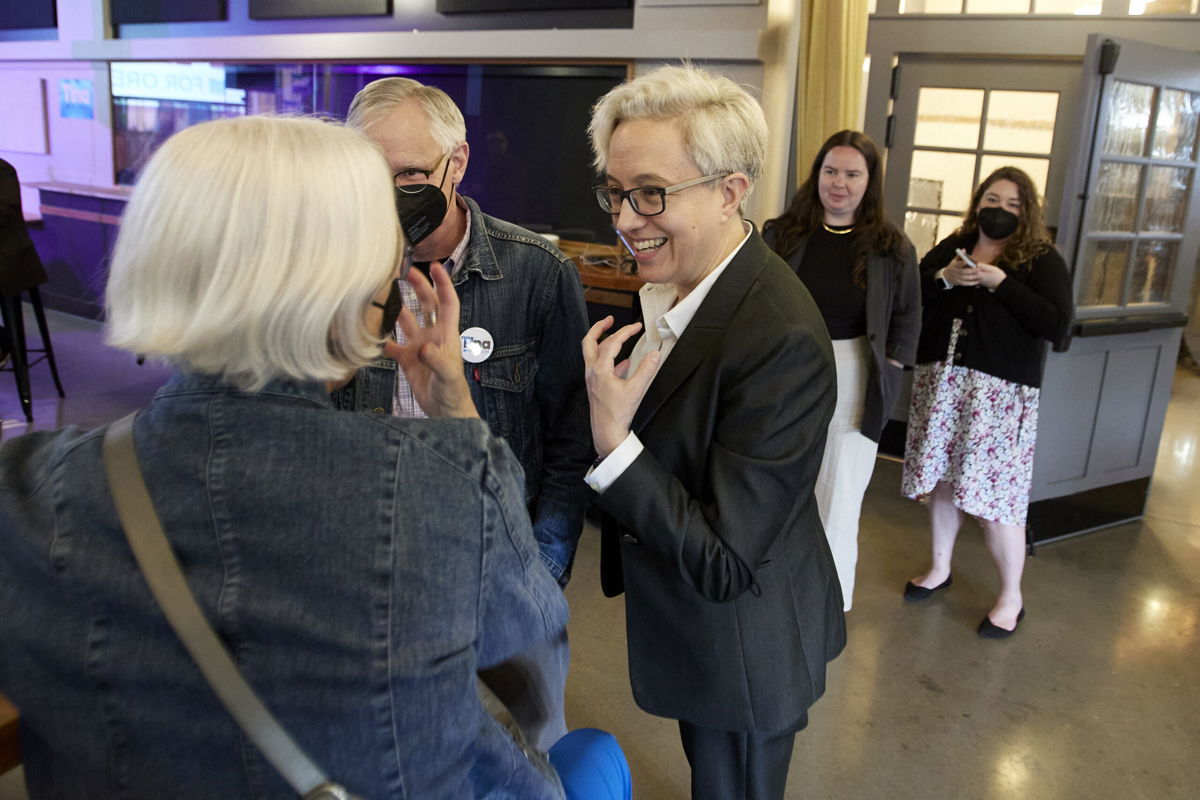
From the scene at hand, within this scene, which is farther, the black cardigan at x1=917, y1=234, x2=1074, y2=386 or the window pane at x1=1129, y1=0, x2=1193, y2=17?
the window pane at x1=1129, y1=0, x2=1193, y2=17

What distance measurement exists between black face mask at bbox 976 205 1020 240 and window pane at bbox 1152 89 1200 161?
1162 mm

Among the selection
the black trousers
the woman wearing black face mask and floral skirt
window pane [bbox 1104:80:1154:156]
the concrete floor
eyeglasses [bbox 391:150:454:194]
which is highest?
window pane [bbox 1104:80:1154:156]

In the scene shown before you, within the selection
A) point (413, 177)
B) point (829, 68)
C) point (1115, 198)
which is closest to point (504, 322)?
point (413, 177)

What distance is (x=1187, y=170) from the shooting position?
3828 millimetres

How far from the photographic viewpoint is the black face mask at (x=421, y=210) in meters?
1.31

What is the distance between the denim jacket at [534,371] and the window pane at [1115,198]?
2.79 m

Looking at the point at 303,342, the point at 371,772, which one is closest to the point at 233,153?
the point at 303,342

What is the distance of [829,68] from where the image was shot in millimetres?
3867

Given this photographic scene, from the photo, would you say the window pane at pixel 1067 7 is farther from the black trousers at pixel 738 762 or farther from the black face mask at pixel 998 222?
the black trousers at pixel 738 762

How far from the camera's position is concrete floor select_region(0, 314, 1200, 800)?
2.37 metres

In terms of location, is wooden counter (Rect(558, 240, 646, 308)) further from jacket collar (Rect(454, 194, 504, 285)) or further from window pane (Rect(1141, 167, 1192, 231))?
window pane (Rect(1141, 167, 1192, 231))

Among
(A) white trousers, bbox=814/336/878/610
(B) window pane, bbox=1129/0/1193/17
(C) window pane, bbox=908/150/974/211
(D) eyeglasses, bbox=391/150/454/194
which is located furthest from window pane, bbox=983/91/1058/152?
(D) eyeglasses, bbox=391/150/454/194

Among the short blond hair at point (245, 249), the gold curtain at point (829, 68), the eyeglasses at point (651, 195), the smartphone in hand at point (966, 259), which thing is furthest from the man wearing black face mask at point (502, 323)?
the gold curtain at point (829, 68)

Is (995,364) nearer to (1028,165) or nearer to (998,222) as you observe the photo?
(998,222)
